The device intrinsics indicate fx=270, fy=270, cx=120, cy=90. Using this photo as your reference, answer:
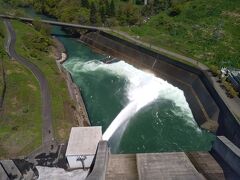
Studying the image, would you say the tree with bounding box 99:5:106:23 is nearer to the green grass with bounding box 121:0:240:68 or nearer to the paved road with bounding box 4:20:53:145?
the green grass with bounding box 121:0:240:68

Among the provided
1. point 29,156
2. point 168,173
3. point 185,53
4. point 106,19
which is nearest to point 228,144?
point 168,173

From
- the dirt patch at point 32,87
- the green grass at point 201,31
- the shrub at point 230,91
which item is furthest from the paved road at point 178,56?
the dirt patch at point 32,87

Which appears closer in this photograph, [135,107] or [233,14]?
[135,107]

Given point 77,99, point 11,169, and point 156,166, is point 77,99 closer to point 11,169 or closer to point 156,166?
point 11,169

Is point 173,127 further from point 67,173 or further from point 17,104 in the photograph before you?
point 17,104

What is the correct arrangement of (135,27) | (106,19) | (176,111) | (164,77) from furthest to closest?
(106,19) < (135,27) < (164,77) < (176,111)

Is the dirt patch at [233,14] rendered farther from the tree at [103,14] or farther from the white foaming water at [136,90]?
the tree at [103,14]

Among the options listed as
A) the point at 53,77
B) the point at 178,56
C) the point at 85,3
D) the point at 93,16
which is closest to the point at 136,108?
the point at 178,56

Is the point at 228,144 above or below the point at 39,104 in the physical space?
above
